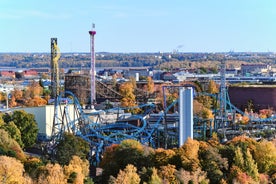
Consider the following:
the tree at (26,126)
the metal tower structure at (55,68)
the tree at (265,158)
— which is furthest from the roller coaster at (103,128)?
the tree at (265,158)

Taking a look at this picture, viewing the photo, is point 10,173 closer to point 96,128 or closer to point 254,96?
point 96,128

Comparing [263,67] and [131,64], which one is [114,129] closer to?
[263,67]

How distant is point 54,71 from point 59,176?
7367 millimetres

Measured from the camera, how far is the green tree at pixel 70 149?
13904 mm

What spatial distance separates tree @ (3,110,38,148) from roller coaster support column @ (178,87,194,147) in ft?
16.5

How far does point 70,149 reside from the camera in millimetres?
14258

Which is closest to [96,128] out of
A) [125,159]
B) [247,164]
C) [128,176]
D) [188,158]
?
[125,159]

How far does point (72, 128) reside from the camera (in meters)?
18.5

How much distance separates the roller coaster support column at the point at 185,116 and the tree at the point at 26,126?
503 cm

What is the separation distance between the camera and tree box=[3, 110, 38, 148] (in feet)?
59.0

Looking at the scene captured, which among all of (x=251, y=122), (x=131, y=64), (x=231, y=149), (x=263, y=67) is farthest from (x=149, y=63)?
(x=231, y=149)

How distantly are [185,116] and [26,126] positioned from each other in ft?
17.5

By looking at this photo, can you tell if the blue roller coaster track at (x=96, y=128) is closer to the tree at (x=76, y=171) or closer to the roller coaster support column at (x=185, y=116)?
the roller coaster support column at (x=185, y=116)

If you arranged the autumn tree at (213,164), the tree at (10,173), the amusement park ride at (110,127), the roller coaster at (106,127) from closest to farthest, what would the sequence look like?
the tree at (10,173), the autumn tree at (213,164), the amusement park ride at (110,127), the roller coaster at (106,127)
